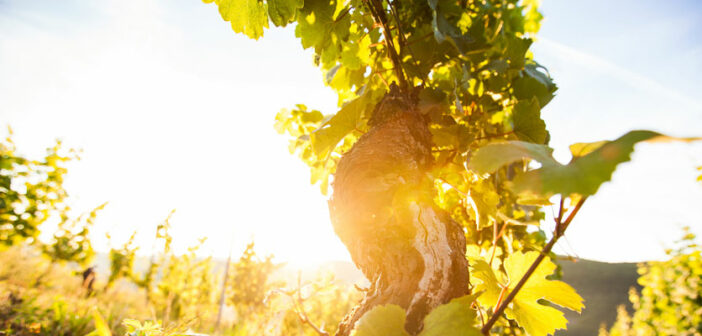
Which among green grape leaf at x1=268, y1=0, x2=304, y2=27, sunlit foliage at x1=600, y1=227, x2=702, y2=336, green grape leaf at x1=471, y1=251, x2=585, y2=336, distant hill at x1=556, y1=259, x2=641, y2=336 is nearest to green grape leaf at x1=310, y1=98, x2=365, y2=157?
green grape leaf at x1=268, y1=0, x2=304, y2=27

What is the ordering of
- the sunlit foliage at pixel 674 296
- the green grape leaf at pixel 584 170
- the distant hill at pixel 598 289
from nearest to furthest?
the green grape leaf at pixel 584 170
the sunlit foliage at pixel 674 296
the distant hill at pixel 598 289

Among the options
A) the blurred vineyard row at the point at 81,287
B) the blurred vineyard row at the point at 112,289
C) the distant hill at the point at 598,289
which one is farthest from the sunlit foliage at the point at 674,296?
the distant hill at the point at 598,289

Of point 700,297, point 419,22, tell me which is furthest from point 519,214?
point 700,297

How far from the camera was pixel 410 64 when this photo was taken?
1352mm

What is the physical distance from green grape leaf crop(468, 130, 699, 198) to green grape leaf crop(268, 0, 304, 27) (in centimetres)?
89

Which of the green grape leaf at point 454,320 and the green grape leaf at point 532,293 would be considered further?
the green grape leaf at point 532,293

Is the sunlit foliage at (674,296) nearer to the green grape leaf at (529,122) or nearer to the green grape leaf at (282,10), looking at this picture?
the green grape leaf at (529,122)

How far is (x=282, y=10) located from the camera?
1.11 meters

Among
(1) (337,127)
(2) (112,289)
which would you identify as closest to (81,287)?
(2) (112,289)

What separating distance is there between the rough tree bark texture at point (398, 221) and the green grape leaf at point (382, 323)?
0.55 feet

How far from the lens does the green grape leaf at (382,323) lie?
0.65 meters

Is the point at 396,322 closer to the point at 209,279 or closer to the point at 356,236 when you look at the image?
the point at 356,236

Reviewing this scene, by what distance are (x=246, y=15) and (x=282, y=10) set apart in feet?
0.51

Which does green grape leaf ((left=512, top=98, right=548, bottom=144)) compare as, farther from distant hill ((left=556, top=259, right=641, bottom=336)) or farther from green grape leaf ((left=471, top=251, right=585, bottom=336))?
distant hill ((left=556, top=259, right=641, bottom=336))
